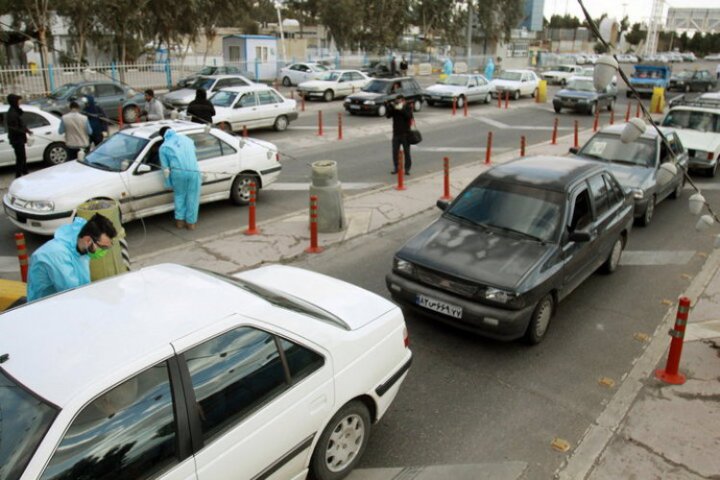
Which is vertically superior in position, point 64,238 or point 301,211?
point 64,238

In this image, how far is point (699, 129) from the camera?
14.6m

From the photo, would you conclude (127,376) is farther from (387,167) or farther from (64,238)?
(387,167)

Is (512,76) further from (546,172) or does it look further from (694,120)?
(546,172)

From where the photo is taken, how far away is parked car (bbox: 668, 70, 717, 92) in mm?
37438

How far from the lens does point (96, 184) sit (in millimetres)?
8750

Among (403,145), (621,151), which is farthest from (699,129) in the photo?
(403,145)

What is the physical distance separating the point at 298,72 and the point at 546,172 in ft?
96.3

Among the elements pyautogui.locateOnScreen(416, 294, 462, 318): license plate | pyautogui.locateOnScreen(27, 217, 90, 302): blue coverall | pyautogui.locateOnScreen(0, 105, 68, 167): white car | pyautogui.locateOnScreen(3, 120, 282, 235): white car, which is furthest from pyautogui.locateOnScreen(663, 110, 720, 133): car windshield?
pyautogui.locateOnScreen(0, 105, 68, 167): white car

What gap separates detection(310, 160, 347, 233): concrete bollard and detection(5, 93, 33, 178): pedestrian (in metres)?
6.54

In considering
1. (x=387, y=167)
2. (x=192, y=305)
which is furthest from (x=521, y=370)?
(x=387, y=167)

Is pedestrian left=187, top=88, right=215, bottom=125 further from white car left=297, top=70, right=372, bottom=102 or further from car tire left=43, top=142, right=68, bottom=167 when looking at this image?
white car left=297, top=70, right=372, bottom=102

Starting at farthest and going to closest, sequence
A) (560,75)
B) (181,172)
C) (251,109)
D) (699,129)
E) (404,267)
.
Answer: (560,75), (251,109), (699,129), (181,172), (404,267)

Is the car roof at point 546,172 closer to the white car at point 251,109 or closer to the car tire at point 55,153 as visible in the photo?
the car tire at point 55,153

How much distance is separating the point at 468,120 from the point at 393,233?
14.8 m
